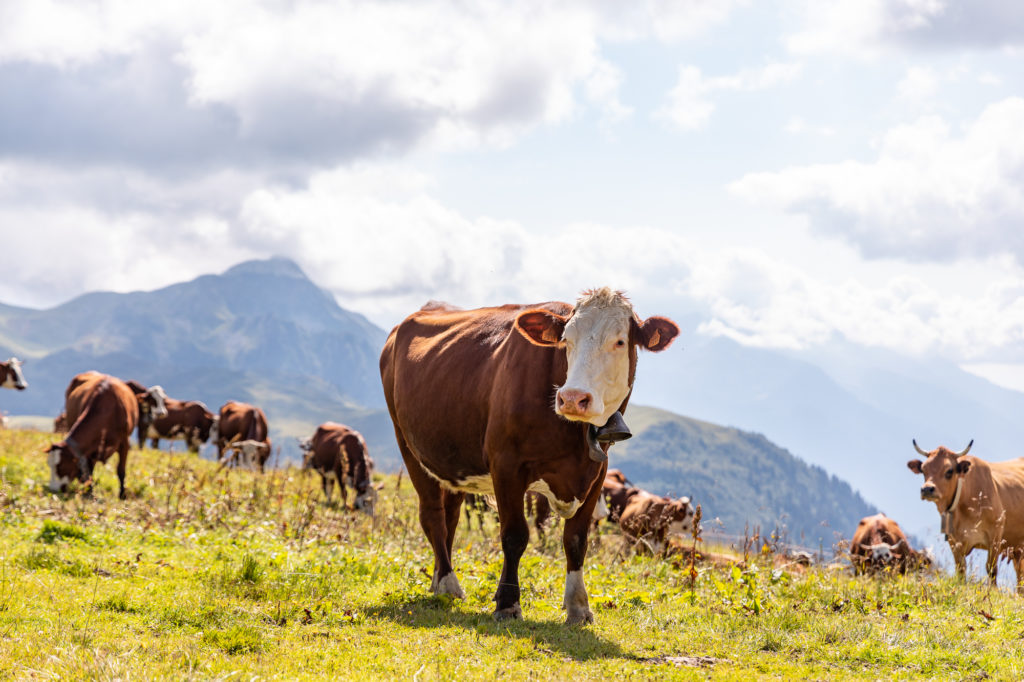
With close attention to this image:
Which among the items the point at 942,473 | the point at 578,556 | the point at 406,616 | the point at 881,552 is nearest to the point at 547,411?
the point at 578,556

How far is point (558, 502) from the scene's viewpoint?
778 cm

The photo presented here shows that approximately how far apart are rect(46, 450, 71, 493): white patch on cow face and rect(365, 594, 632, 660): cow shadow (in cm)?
1107

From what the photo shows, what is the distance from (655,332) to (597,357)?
74cm

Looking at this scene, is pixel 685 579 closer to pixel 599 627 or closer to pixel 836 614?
pixel 836 614

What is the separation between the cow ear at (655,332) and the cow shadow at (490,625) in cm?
273

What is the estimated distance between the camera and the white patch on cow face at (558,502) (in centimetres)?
776

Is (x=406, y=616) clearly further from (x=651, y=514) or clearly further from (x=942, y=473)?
(x=942, y=473)

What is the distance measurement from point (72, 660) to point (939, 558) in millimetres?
12027

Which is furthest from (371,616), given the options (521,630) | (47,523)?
(47,523)

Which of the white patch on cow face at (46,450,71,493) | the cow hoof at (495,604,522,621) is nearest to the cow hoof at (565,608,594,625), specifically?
the cow hoof at (495,604,522,621)

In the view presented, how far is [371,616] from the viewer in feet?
25.5

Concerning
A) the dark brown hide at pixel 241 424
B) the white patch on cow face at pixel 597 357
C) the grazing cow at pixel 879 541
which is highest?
the white patch on cow face at pixel 597 357

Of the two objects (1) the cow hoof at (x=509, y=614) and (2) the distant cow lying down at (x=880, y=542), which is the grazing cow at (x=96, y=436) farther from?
(2) the distant cow lying down at (x=880, y=542)

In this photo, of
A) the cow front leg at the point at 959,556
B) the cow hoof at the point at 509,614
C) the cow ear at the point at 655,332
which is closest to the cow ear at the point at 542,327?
the cow ear at the point at 655,332
